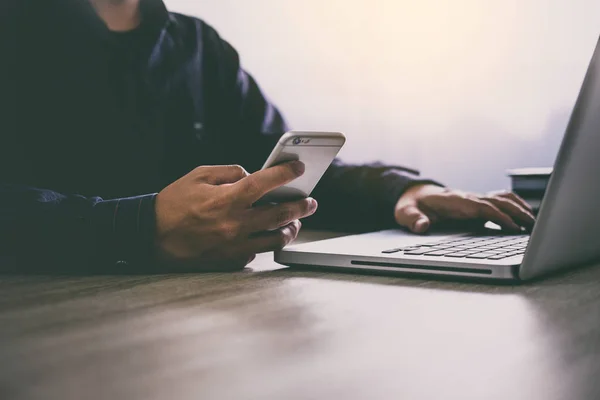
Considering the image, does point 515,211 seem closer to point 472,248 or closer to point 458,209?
point 458,209

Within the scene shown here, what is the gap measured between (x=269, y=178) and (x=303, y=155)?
0.05 metres

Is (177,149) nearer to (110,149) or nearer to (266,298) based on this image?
(110,149)

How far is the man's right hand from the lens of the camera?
82 cm

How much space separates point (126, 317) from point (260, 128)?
4.01 feet

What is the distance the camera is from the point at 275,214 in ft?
2.78

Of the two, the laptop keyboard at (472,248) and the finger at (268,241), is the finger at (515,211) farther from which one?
the finger at (268,241)

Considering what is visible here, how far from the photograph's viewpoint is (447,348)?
0.47 metres

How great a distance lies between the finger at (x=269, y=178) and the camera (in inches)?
30.8

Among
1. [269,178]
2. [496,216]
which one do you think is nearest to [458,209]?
[496,216]

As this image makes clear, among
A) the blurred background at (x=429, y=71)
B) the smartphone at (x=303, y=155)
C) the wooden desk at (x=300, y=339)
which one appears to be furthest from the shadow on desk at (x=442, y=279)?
the blurred background at (x=429, y=71)

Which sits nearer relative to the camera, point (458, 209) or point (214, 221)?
point (214, 221)

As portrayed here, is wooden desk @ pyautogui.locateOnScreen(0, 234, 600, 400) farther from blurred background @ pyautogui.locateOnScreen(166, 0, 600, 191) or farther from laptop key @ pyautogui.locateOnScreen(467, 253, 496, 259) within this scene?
blurred background @ pyautogui.locateOnScreen(166, 0, 600, 191)

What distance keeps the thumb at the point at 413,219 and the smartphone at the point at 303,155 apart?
0.89ft

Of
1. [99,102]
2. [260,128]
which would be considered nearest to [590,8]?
[260,128]
